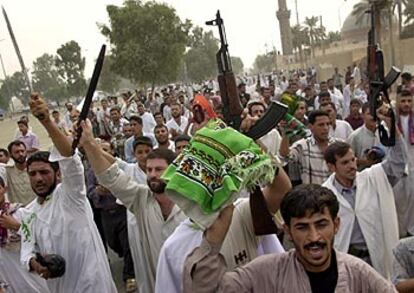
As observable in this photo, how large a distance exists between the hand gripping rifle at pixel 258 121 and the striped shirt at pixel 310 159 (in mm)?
1969

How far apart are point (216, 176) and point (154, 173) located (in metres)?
1.41

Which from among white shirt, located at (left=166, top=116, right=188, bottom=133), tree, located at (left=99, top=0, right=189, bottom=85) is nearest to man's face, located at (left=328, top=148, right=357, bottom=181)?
white shirt, located at (left=166, top=116, right=188, bottom=133)

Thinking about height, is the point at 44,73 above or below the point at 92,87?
above

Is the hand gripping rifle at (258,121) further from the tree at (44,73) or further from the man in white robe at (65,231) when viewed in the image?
the tree at (44,73)

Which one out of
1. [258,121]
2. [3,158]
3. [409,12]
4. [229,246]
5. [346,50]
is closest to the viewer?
[229,246]

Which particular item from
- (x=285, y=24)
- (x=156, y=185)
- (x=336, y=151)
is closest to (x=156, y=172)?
(x=156, y=185)

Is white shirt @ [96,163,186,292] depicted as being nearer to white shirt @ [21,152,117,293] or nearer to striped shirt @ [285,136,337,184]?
white shirt @ [21,152,117,293]

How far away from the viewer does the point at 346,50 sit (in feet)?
146

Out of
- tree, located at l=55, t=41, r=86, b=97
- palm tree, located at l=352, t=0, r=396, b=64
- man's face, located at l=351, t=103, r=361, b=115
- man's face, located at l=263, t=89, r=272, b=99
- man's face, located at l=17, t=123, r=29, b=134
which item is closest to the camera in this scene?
man's face, located at l=351, t=103, r=361, b=115

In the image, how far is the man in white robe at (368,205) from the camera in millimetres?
3396

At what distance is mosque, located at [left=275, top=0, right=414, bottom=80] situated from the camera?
28.8 metres

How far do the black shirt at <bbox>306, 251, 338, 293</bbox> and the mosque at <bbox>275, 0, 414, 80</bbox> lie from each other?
1546 centimetres

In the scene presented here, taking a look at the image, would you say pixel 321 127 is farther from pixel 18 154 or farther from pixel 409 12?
pixel 409 12

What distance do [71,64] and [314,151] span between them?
31.8 m
